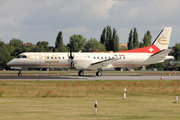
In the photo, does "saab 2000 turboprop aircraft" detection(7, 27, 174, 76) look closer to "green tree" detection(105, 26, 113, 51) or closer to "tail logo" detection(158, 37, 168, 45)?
"tail logo" detection(158, 37, 168, 45)

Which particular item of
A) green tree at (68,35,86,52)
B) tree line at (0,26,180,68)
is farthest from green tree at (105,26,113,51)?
green tree at (68,35,86,52)

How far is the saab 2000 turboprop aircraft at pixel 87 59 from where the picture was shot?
45844mm

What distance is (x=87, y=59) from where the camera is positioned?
1809 inches

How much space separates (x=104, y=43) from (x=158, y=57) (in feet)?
337

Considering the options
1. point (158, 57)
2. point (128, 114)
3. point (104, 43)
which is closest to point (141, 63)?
point (158, 57)

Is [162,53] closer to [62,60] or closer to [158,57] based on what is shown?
[158,57]

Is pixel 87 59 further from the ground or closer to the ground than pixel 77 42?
closer to the ground

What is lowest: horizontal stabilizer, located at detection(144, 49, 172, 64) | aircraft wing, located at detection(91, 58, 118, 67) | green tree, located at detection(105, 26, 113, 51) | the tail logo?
aircraft wing, located at detection(91, 58, 118, 67)

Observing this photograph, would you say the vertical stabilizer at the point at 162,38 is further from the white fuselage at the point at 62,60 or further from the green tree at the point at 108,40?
the green tree at the point at 108,40

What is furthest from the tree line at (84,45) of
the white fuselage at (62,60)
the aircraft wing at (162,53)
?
the aircraft wing at (162,53)

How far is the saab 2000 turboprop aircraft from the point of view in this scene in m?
45.8

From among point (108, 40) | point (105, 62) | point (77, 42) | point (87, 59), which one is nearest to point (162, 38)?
point (105, 62)

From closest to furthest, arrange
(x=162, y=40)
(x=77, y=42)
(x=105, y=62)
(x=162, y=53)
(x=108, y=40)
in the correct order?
(x=105, y=62)
(x=162, y=53)
(x=162, y=40)
(x=108, y=40)
(x=77, y=42)

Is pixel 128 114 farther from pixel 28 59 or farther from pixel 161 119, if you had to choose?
pixel 28 59
